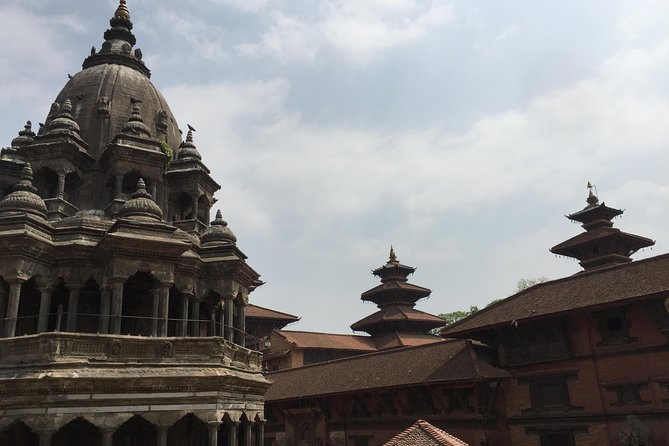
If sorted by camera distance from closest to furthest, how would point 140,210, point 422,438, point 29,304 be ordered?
1. point 422,438
2. point 140,210
3. point 29,304

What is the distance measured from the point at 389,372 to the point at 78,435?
14.7 m

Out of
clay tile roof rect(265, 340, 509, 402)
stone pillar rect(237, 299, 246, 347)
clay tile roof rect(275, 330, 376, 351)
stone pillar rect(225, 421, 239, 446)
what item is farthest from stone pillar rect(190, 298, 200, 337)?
clay tile roof rect(275, 330, 376, 351)

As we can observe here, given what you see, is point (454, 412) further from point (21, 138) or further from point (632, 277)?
point (21, 138)

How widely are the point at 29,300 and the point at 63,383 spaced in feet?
22.2

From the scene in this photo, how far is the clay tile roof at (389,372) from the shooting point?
23641 millimetres

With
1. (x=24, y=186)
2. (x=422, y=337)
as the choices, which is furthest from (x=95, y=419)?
(x=422, y=337)

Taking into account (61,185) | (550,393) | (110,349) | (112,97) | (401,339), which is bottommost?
(550,393)

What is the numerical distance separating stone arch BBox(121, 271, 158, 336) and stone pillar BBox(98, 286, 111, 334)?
1.72 metres

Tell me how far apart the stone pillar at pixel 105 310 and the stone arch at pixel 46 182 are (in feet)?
20.7

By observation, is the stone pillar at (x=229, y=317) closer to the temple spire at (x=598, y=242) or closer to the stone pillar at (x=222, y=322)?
the stone pillar at (x=222, y=322)

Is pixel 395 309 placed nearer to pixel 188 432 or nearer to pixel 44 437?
pixel 188 432

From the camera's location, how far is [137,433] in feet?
60.1

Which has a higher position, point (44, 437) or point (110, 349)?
point (110, 349)

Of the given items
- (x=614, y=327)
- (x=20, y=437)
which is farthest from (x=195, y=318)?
(x=614, y=327)
